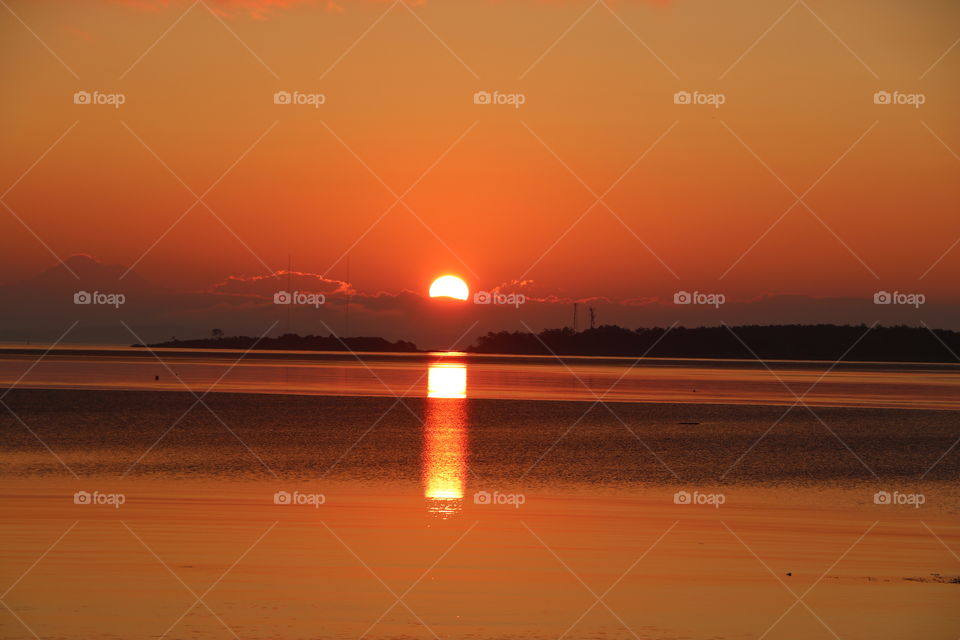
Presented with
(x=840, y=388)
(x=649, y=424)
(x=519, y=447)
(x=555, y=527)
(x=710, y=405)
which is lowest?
(x=555, y=527)

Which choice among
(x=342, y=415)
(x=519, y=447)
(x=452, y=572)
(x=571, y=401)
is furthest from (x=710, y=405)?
(x=452, y=572)

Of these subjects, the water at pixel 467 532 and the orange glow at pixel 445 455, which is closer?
the water at pixel 467 532

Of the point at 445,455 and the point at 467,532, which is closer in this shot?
the point at 467,532

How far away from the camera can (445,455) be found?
3045 cm

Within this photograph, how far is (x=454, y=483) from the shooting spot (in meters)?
25.1

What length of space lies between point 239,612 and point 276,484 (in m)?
10.7

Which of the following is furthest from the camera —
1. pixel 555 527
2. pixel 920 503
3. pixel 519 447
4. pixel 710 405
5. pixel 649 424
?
pixel 710 405

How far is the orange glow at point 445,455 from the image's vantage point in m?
22.5

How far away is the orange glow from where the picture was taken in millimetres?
22484

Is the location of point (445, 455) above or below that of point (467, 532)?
above

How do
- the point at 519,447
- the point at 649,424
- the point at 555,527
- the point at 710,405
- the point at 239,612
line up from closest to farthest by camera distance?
the point at 239,612
the point at 555,527
the point at 519,447
the point at 649,424
the point at 710,405

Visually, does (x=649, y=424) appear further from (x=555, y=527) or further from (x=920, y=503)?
(x=555, y=527)

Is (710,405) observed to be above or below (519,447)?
above

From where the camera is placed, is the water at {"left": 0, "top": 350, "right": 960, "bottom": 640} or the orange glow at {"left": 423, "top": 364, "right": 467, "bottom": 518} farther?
the orange glow at {"left": 423, "top": 364, "right": 467, "bottom": 518}
